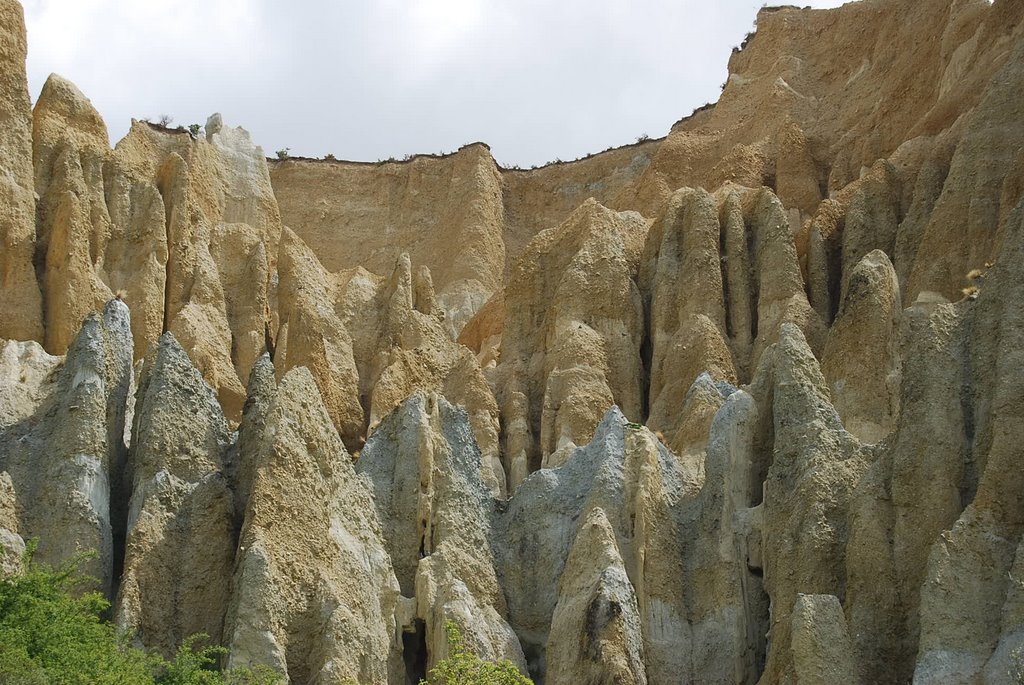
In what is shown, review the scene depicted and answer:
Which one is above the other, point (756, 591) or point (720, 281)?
point (720, 281)

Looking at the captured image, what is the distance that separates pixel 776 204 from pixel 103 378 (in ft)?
51.5

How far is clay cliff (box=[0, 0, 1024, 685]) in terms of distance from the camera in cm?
3488

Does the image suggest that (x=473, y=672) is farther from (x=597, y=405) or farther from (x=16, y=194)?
(x=16, y=194)

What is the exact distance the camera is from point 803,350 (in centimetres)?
3909

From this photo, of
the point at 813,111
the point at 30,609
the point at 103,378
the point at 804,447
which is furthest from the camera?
the point at 813,111

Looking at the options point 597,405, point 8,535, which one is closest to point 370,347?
point 597,405

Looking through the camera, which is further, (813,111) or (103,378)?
(813,111)

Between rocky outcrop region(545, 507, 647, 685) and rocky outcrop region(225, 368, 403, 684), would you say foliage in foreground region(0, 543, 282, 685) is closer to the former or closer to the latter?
rocky outcrop region(225, 368, 403, 684)

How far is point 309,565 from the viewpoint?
3688 centimetres

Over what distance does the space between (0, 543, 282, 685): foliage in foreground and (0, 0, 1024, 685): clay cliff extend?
790 millimetres

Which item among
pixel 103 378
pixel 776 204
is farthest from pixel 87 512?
pixel 776 204

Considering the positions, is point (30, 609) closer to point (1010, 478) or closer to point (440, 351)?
point (1010, 478)

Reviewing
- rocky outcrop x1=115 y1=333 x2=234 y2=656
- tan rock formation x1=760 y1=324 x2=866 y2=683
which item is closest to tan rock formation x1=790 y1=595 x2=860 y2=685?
tan rock formation x1=760 y1=324 x2=866 y2=683

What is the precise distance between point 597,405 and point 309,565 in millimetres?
10578
